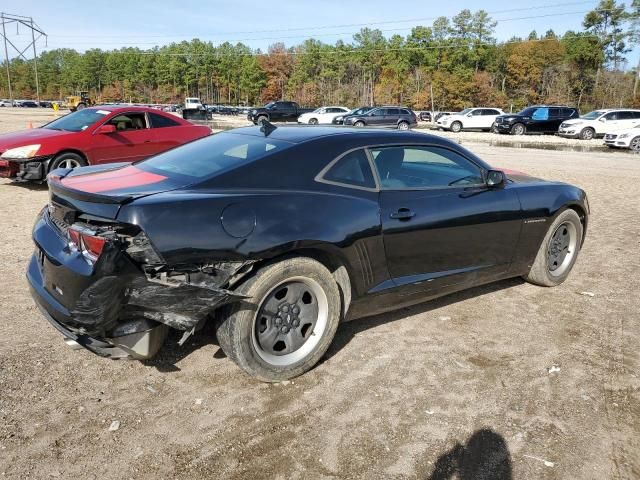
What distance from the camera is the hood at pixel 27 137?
850 centimetres

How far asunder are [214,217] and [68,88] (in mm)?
152270

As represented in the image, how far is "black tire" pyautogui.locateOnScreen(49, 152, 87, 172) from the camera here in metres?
8.59

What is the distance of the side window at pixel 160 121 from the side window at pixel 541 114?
26652 mm

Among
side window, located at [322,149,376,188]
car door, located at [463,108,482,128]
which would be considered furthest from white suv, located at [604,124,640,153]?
side window, located at [322,149,376,188]

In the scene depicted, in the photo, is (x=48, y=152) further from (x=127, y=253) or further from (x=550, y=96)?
(x=550, y=96)

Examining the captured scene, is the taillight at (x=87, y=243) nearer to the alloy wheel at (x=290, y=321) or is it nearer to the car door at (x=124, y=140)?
→ the alloy wheel at (x=290, y=321)

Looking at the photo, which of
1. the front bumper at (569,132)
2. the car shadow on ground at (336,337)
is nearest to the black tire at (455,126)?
the front bumper at (569,132)

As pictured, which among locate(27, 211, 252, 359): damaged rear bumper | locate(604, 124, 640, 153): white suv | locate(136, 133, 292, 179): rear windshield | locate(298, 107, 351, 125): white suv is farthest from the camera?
locate(298, 107, 351, 125): white suv

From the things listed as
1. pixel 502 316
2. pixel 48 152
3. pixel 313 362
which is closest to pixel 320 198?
pixel 313 362

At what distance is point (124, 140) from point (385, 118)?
23.9m

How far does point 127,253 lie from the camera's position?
106 inches

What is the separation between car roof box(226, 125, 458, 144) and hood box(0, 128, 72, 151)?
19.5ft

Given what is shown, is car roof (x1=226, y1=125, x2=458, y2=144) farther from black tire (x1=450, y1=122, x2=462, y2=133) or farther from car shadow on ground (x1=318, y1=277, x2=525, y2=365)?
black tire (x1=450, y1=122, x2=462, y2=133)

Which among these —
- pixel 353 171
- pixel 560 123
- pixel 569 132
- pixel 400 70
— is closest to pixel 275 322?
pixel 353 171
